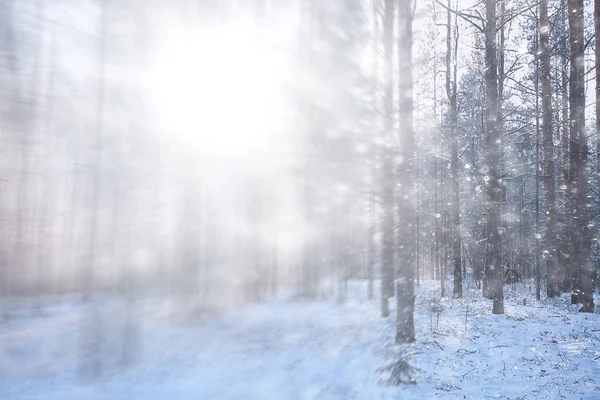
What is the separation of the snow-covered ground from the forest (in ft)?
0.22

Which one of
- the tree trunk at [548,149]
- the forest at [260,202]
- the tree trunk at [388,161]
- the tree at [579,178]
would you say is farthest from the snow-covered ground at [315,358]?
the tree trunk at [548,149]

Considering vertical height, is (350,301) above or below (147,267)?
below

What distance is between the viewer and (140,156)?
43.0 ft

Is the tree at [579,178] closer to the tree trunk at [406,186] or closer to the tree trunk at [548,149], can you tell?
the tree trunk at [548,149]

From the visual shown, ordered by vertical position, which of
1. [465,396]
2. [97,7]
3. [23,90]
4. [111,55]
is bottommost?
[465,396]

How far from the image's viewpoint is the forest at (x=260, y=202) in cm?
768

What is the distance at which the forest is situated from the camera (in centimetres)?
768

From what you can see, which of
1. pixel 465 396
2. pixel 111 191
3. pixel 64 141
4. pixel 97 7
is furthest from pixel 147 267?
→ pixel 465 396

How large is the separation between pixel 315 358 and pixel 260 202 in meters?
10.6

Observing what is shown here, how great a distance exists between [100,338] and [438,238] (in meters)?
21.2

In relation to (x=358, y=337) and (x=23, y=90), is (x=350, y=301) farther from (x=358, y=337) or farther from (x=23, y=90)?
(x=23, y=90)

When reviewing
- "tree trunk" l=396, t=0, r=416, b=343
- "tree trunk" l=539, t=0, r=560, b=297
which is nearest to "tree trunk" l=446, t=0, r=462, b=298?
"tree trunk" l=539, t=0, r=560, b=297

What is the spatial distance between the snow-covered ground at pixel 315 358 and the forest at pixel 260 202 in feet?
0.22

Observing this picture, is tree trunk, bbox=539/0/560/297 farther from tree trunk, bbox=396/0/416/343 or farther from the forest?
tree trunk, bbox=396/0/416/343
